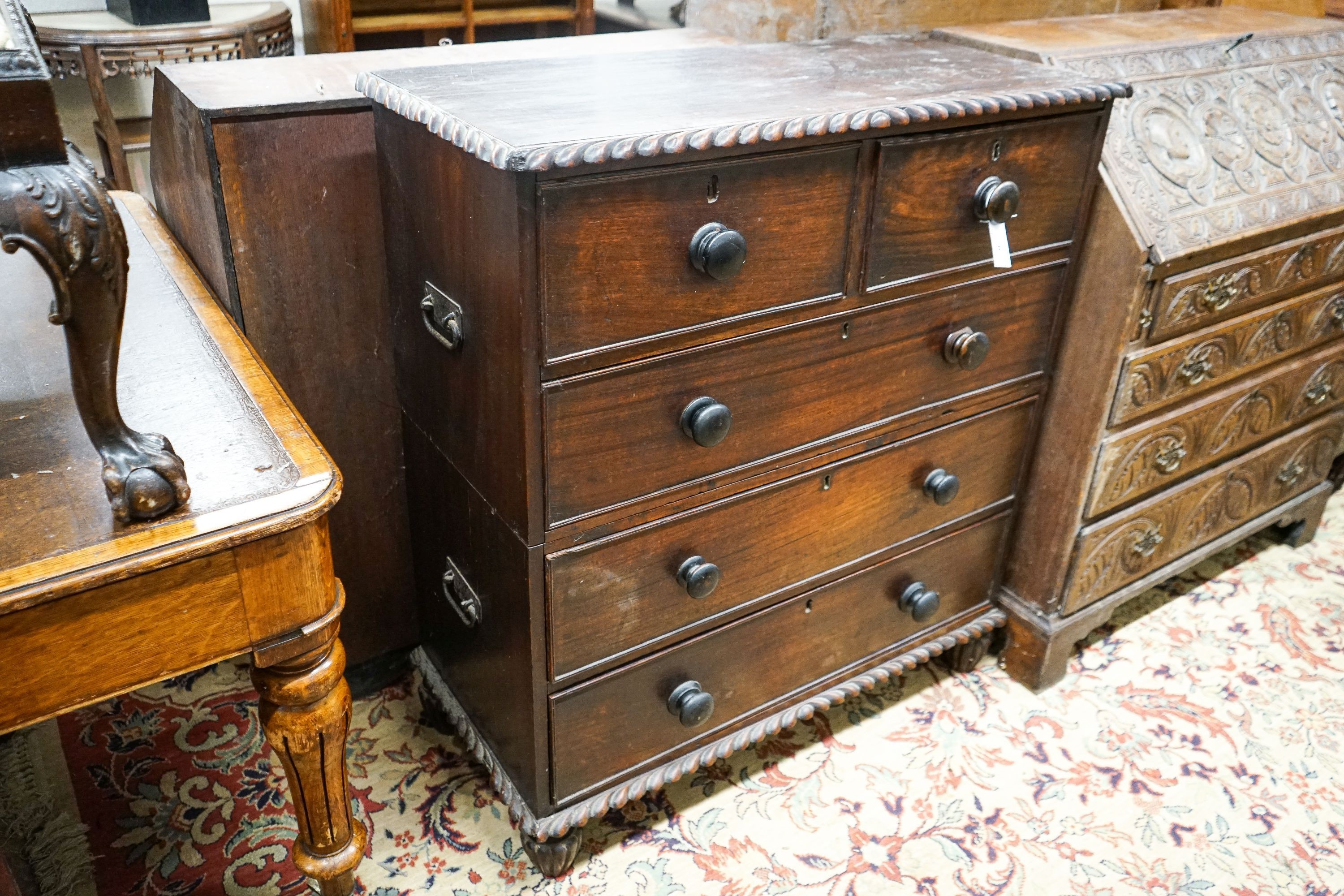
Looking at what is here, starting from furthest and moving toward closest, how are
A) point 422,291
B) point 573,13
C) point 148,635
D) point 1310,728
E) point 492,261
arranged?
point 573,13
point 1310,728
point 422,291
point 492,261
point 148,635

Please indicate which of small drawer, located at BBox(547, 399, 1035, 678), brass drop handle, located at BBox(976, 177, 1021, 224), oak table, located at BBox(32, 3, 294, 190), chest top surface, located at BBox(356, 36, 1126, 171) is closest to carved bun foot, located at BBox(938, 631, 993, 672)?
small drawer, located at BBox(547, 399, 1035, 678)

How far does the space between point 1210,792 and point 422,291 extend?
154 cm

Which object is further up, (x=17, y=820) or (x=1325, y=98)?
(x=1325, y=98)

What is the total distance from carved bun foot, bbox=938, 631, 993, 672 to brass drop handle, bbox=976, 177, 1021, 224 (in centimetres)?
→ 86

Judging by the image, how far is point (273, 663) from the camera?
3.11 feet

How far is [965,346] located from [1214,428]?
0.71 m

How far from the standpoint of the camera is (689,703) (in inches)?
55.9

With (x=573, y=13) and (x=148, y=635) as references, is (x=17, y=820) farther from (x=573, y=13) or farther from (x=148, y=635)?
(x=573, y=13)

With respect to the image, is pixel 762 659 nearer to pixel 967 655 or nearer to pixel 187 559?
pixel 967 655

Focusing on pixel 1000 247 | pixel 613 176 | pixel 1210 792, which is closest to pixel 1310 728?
pixel 1210 792

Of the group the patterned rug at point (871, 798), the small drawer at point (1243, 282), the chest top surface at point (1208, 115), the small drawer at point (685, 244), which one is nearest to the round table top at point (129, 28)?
the patterned rug at point (871, 798)

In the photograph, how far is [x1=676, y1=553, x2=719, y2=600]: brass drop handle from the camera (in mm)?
1316

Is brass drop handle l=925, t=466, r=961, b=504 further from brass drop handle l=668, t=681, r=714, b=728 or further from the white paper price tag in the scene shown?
brass drop handle l=668, t=681, r=714, b=728

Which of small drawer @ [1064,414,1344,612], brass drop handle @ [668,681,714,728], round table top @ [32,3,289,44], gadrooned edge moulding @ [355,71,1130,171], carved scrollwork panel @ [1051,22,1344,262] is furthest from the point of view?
round table top @ [32,3,289,44]
